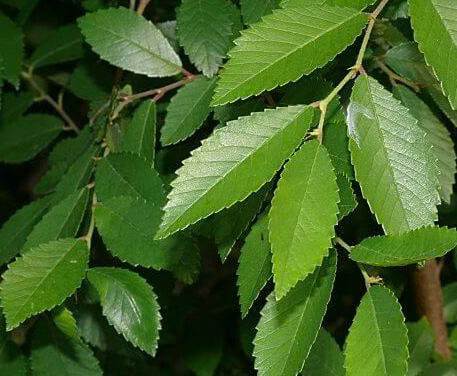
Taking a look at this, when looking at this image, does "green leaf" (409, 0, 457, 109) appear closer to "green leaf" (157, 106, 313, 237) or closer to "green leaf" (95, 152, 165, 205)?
"green leaf" (157, 106, 313, 237)

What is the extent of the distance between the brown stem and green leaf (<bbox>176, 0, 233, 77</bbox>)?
525 mm

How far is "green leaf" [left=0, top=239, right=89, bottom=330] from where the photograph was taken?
0.81m

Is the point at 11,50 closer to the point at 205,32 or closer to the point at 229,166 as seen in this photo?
the point at 205,32

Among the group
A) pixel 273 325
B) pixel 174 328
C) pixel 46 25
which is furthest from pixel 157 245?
pixel 46 25

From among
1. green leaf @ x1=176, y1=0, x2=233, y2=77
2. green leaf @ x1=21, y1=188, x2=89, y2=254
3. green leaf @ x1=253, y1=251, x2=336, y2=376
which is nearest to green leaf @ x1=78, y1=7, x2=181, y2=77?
green leaf @ x1=176, y1=0, x2=233, y2=77

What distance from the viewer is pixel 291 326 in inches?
30.2

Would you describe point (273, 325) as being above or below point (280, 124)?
below

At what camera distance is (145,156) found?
3.36 ft

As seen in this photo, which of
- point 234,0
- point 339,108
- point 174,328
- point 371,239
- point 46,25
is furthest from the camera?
point 46,25

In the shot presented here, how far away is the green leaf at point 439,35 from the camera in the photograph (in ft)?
2.24

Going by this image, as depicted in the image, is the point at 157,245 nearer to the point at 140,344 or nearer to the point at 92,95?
the point at 140,344

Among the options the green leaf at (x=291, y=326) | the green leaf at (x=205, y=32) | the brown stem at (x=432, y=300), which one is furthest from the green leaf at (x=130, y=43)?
the brown stem at (x=432, y=300)

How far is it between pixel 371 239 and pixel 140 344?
13.1 inches

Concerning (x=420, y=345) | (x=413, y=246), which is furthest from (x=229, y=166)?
(x=420, y=345)
